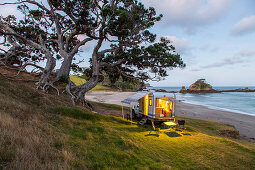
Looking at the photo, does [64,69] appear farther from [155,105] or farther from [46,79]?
[155,105]

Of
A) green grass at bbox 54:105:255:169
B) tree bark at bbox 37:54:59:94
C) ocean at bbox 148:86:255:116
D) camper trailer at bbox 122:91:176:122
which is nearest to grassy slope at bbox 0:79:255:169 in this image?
green grass at bbox 54:105:255:169

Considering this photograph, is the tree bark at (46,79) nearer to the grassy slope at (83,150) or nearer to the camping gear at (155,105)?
the grassy slope at (83,150)

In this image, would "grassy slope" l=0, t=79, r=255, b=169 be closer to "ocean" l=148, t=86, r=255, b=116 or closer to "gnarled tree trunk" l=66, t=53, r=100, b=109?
"gnarled tree trunk" l=66, t=53, r=100, b=109

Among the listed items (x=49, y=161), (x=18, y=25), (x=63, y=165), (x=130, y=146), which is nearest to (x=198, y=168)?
(x=130, y=146)

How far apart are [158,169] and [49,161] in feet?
11.5

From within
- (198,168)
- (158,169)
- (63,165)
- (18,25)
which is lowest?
(198,168)

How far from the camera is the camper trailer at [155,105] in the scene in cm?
1216

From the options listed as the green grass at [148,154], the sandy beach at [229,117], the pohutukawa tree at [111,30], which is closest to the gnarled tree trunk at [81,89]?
the pohutukawa tree at [111,30]

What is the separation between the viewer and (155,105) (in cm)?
1206

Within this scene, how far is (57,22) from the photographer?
15312 millimetres

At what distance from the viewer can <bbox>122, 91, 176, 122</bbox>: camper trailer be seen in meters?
12.2

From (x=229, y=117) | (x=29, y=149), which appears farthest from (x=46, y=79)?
(x=229, y=117)

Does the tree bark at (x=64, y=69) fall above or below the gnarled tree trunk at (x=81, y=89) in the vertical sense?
above

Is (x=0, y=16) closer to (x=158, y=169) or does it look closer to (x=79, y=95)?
(x=79, y=95)
